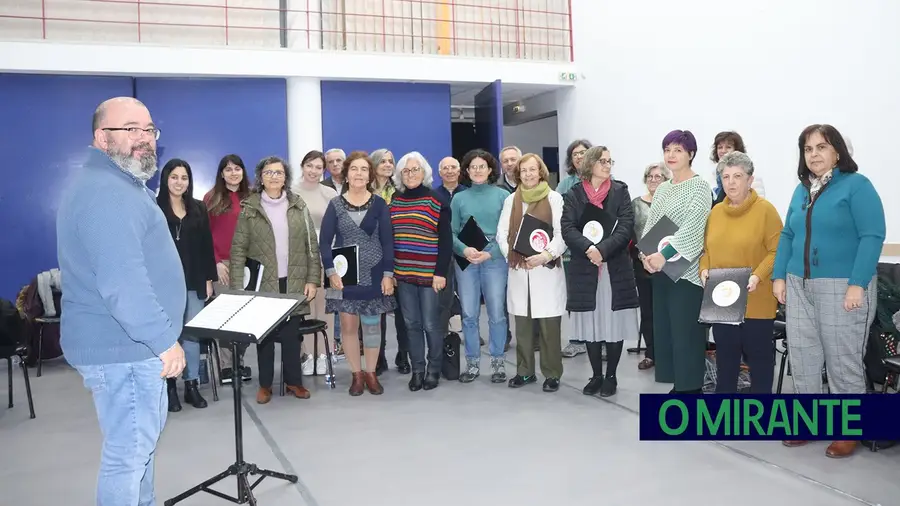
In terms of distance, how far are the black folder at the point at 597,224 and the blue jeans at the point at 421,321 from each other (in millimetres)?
999

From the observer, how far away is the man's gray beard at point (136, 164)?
2.06m

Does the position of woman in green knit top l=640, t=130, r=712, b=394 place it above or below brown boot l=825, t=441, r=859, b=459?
above

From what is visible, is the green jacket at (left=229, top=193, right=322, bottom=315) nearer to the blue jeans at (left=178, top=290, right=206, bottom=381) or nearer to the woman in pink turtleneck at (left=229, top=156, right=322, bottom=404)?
the woman in pink turtleneck at (left=229, top=156, right=322, bottom=404)

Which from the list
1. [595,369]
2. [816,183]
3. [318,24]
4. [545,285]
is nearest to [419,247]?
[545,285]

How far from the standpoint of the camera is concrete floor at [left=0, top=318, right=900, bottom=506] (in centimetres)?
274

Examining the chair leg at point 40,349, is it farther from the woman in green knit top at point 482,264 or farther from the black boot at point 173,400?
the woman in green knit top at point 482,264

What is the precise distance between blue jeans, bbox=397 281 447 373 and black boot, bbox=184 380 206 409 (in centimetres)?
127

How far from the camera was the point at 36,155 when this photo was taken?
6879 millimetres

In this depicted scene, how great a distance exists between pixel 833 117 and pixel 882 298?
1.88 meters

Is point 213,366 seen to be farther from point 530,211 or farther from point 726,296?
point 726,296

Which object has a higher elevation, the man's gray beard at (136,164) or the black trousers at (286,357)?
the man's gray beard at (136,164)

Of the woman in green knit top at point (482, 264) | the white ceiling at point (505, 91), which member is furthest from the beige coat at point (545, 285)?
the white ceiling at point (505, 91)

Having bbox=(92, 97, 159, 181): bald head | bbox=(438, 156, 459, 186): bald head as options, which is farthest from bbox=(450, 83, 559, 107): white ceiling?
bbox=(92, 97, 159, 181): bald head

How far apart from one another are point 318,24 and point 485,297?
4772mm
